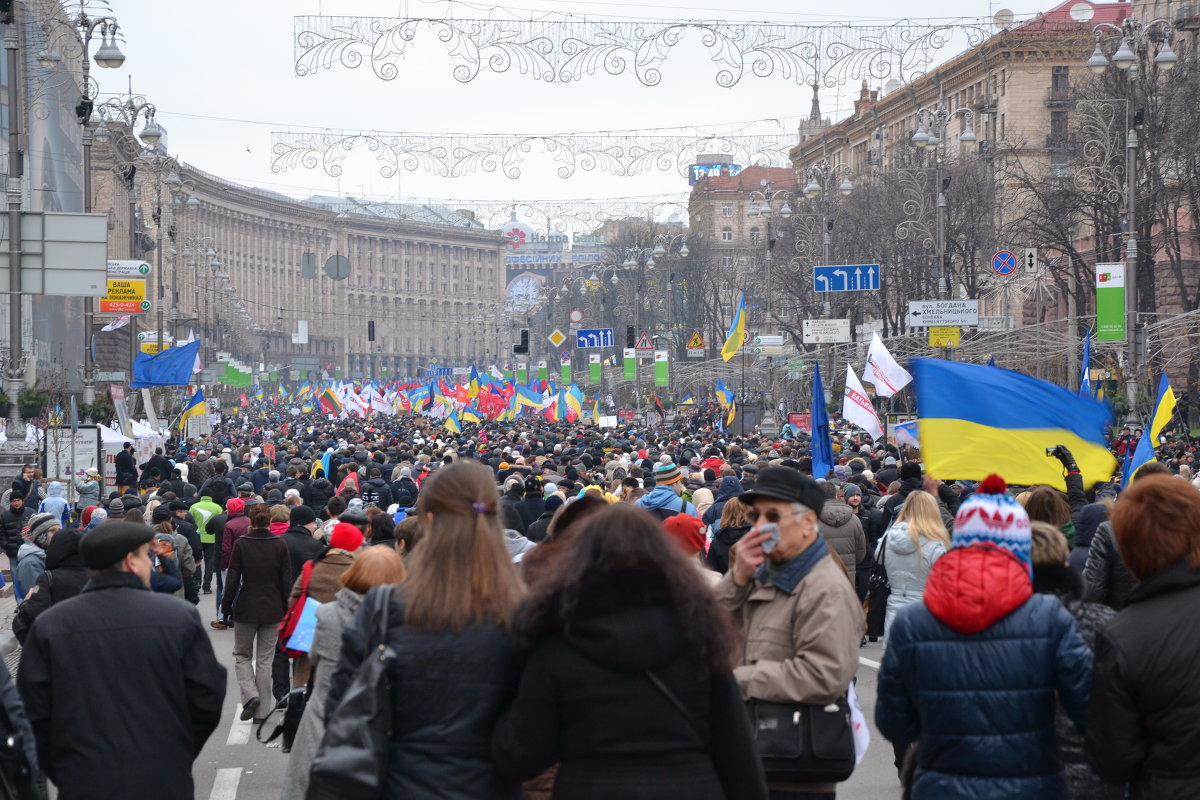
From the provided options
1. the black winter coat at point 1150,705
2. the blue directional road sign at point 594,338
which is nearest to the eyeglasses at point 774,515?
the black winter coat at point 1150,705

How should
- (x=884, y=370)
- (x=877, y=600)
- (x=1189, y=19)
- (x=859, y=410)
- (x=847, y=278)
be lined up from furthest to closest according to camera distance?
(x=1189, y=19) → (x=847, y=278) → (x=884, y=370) → (x=859, y=410) → (x=877, y=600)

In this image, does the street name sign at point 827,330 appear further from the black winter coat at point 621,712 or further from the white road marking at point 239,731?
the black winter coat at point 621,712

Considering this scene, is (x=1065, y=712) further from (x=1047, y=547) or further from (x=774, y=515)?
(x=774, y=515)

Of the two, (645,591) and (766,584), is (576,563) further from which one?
(766,584)

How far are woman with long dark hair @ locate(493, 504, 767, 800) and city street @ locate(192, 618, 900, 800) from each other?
452 cm

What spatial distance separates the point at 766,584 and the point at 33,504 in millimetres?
18506

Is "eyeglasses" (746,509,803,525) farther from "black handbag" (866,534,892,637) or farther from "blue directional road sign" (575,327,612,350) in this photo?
"blue directional road sign" (575,327,612,350)

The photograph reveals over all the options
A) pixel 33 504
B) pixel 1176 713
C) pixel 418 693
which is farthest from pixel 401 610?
pixel 33 504

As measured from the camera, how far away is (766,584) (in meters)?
5.07

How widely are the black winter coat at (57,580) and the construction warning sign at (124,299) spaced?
26.7 metres

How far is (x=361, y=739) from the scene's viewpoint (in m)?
4.07

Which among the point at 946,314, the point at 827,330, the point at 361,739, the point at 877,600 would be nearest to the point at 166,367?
the point at 827,330

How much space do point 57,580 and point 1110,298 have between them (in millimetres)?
19208

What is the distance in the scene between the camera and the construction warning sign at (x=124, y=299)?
34344 millimetres
